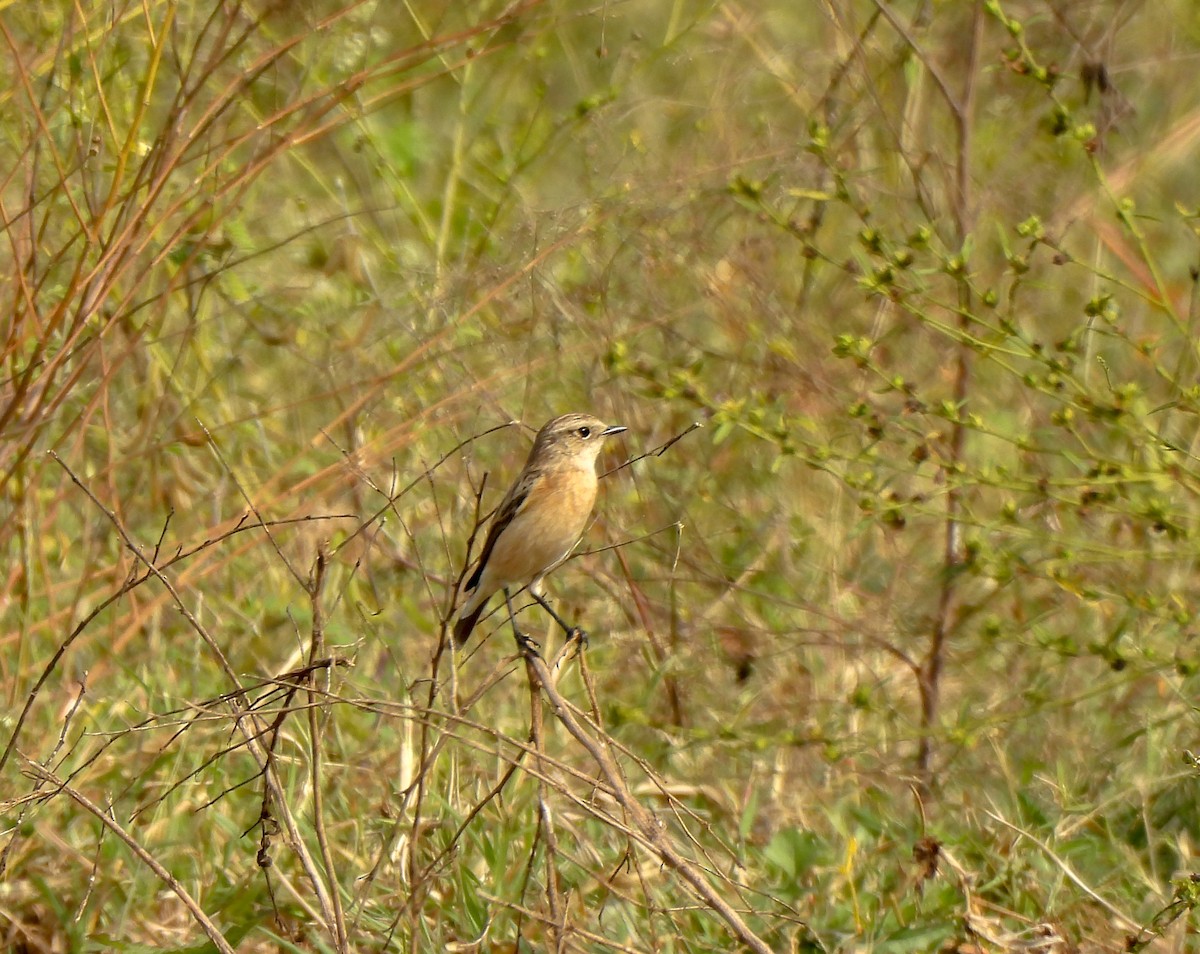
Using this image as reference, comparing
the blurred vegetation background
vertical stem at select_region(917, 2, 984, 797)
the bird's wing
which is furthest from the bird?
vertical stem at select_region(917, 2, 984, 797)

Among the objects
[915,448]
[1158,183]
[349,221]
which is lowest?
[1158,183]

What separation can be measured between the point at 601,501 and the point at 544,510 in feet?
2.83

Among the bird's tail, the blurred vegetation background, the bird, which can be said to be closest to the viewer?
the blurred vegetation background

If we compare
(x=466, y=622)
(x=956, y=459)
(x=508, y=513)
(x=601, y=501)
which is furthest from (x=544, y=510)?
(x=956, y=459)

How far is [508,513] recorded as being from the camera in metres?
5.62

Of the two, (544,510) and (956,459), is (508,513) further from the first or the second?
(956,459)

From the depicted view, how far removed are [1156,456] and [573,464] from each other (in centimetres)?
189

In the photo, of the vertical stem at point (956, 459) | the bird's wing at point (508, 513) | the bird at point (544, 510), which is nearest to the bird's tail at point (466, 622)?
the bird at point (544, 510)

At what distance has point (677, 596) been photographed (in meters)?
6.17

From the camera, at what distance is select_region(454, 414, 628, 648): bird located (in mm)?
5473

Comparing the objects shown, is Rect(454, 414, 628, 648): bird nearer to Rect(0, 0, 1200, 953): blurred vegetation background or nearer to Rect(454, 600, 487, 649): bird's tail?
Rect(454, 600, 487, 649): bird's tail

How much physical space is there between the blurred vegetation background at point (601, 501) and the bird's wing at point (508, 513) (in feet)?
1.07

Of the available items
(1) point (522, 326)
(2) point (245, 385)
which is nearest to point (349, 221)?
(2) point (245, 385)

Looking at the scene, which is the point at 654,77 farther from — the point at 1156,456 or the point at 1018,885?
the point at 1018,885
